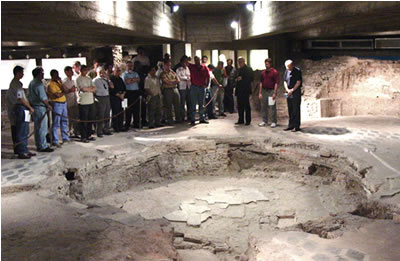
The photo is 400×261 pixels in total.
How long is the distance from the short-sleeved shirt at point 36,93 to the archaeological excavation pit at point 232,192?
5.74ft

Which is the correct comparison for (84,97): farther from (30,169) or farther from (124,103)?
(30,169)

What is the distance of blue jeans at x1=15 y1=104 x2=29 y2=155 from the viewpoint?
25.9 ft

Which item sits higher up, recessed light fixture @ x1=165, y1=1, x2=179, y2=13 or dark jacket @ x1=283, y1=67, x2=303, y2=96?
recessed light fixture @ x1=165, y1=1, x2=179, y2=13

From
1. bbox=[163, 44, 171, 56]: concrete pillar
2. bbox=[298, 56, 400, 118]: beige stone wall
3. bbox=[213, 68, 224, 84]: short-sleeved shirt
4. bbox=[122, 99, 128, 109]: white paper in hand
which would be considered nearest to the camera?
bbox=[122, 99, 128, 109]: white paper in hand

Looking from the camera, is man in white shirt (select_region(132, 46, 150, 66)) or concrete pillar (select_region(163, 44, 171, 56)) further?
concrete pillar (select_region(163, 44, 171, 56))

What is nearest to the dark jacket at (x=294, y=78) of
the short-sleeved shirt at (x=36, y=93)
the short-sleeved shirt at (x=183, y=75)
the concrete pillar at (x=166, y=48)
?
the short-sleeved shirt at (x=183, y=75)

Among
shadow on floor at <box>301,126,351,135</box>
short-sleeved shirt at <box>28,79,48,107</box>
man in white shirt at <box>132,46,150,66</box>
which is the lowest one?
shadow on floor at <box>301,126,351,135</box>

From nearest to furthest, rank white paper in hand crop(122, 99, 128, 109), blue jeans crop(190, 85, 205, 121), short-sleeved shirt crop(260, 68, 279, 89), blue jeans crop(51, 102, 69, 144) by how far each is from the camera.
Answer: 1. blue jeans crop(51, 102, 69, 144)
2. white paper in hand crop(122, 99, 128, 109)
3. short-sleeved shirt crop(260, 68, 279, 89)
4. blue jeans crop(190, 85, 205, 121)

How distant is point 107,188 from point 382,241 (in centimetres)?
528

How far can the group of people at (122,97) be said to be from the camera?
8.28 m

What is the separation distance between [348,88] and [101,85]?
25.6ft

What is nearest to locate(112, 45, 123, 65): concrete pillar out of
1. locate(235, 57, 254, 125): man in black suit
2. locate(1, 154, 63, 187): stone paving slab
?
locate(235, 57, 254, 125): man in black suit

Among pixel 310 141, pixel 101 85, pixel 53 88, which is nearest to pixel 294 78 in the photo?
pixel 310 141

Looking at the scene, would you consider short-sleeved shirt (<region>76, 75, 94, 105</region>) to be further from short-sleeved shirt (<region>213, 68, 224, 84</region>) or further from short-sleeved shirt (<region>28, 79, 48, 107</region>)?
short-sleeved shirt (<region>213, 68, 224, 84</region>)
